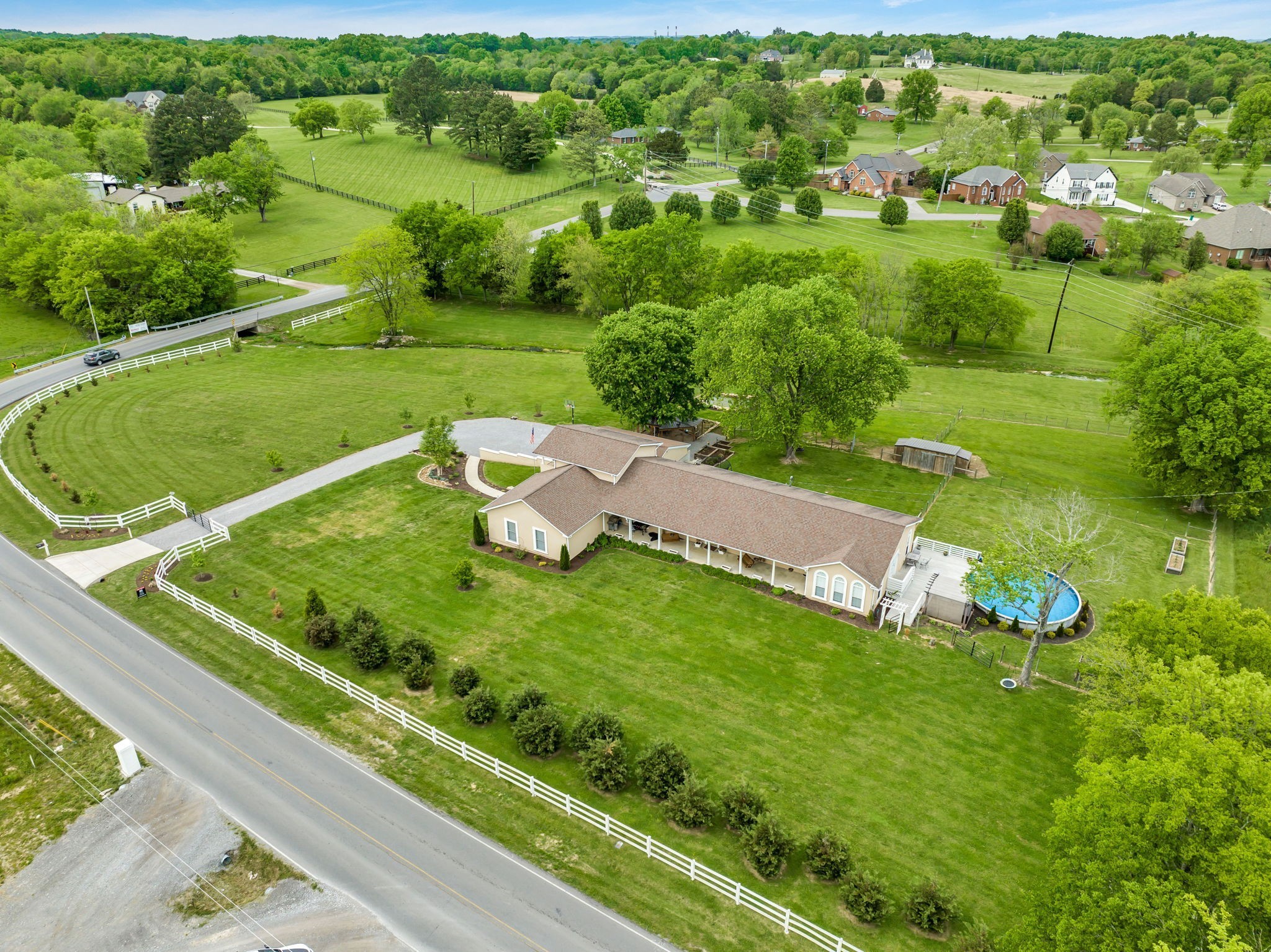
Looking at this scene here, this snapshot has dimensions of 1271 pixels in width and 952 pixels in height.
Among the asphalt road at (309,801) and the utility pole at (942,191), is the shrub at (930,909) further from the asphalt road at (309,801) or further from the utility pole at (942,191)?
the utility pole at (942,191)

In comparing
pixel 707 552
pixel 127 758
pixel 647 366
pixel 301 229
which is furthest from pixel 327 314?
pixel 127 758

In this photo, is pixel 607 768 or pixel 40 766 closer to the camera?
pixel 607 768

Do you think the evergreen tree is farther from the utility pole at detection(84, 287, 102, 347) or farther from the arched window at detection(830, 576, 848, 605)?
the utility pole at detection(84, 287, 102, 347)

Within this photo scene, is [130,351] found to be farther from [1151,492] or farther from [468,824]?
[1151,492]

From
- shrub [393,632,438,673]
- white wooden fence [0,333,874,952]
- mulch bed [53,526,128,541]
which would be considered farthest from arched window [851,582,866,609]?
mulch bed [53,526,128,541]

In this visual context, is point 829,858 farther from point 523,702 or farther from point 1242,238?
point 1242,238

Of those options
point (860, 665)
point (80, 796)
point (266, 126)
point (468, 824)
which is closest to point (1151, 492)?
point (860, 665)

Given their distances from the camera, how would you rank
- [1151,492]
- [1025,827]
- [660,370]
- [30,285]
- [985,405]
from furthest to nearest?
1. [30,285]
2. [985,405]
3. [660,370]
4. [1151,492]
5. [1025,827]
